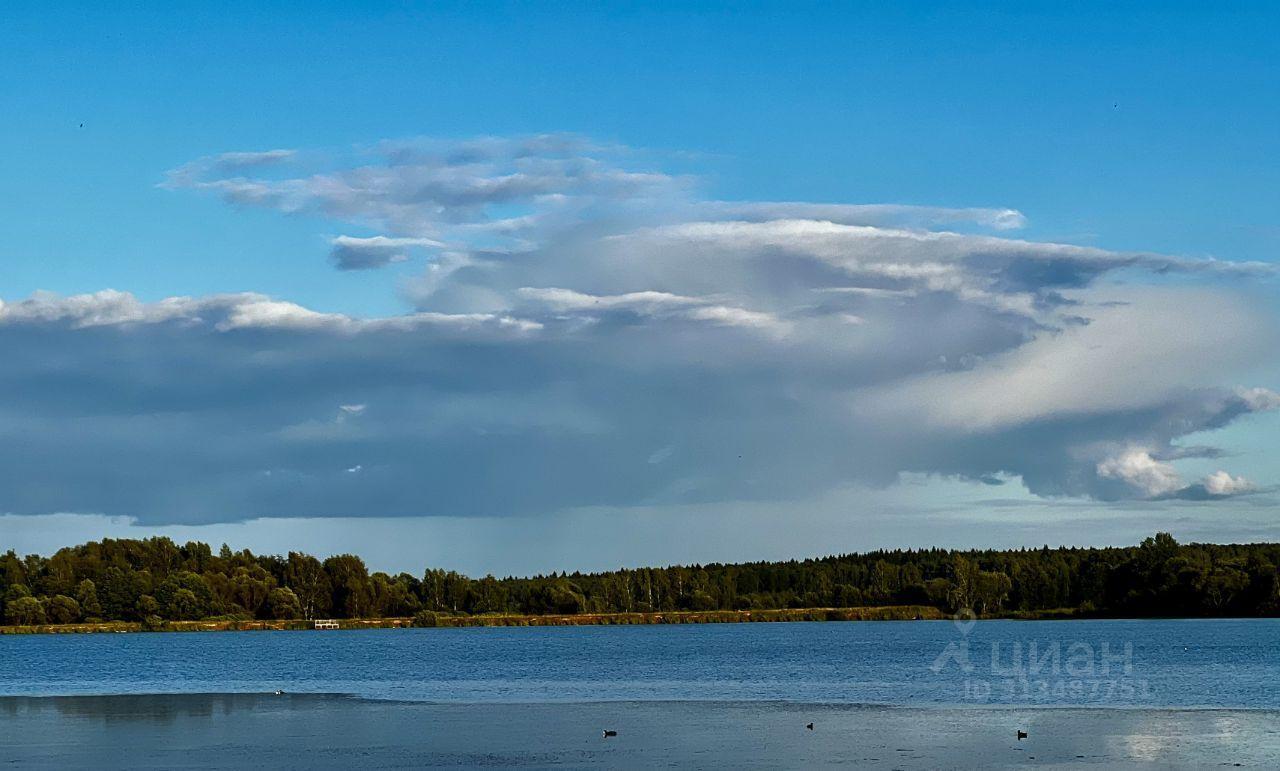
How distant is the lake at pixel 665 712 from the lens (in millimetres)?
34406

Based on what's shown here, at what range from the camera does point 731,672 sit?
75938mm

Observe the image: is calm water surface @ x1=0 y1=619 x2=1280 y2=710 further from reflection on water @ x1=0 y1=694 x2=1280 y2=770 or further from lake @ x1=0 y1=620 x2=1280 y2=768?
reflection on water @ x1=0 y1=694 x2=1280 y2=770

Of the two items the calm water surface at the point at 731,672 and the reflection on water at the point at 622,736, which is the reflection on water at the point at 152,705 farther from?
the calm water surface at the point at 731,672

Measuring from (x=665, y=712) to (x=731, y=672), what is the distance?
96.0ft

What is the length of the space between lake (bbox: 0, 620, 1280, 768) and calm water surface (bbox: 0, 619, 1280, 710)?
25 cm

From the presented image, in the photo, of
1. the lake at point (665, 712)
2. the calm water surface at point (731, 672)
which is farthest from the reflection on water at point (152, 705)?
the calm water surface at point (731, 672)

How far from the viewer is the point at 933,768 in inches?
1243

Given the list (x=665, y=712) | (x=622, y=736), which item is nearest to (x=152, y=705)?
(x=665, y=712)

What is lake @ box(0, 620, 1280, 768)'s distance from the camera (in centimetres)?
3441

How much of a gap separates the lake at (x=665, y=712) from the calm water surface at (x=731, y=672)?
0.25 m

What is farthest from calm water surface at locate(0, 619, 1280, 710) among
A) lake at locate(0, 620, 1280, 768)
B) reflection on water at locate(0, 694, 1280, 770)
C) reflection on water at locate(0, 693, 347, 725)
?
reflection on water at locate(0, 694, 1280, 770)

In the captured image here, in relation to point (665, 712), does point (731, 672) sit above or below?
below

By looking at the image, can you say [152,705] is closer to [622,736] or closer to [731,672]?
[622,736]

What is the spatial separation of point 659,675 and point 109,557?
445ft
